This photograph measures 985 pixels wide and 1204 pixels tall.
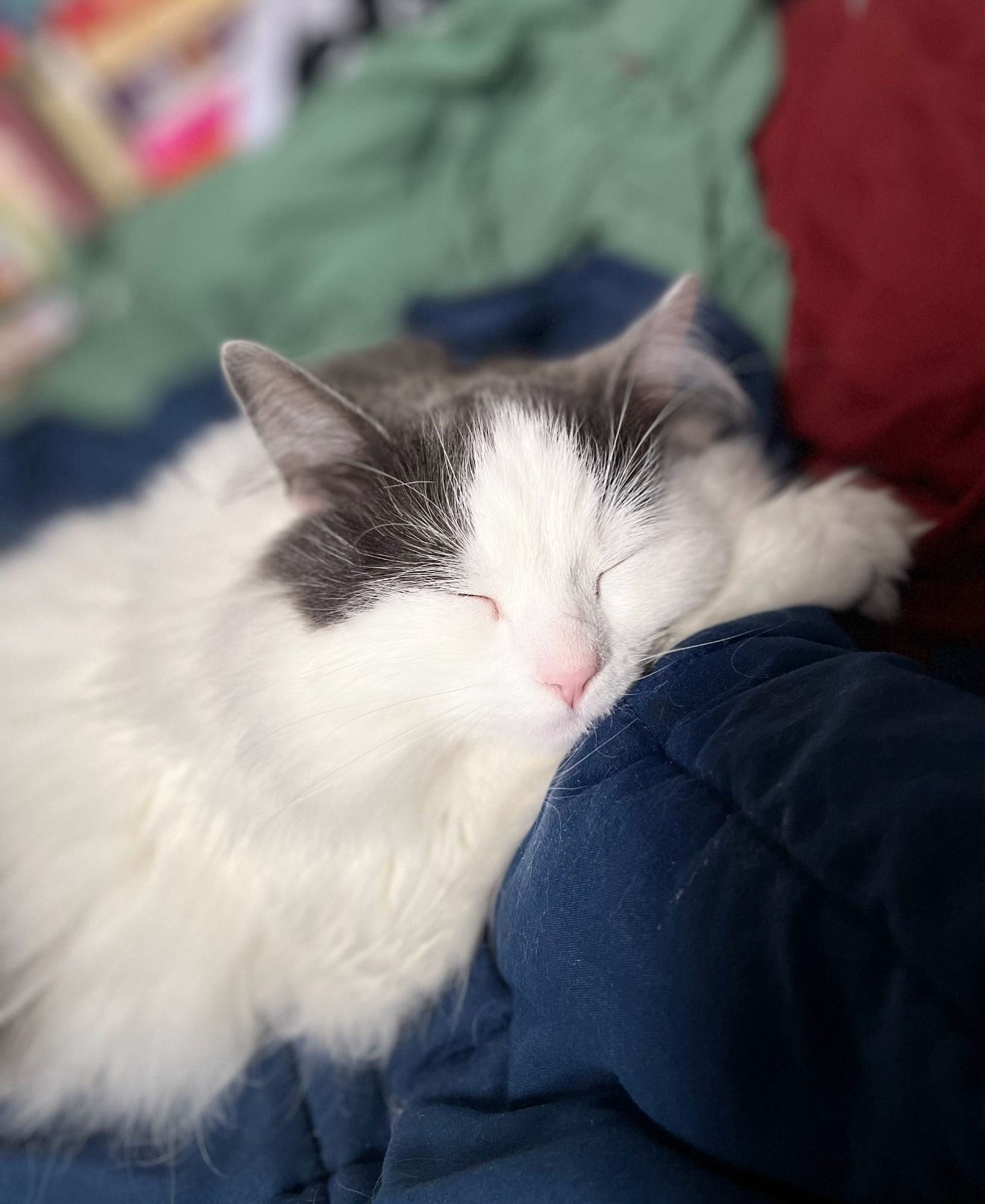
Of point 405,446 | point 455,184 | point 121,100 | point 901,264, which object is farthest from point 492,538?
point 121,100

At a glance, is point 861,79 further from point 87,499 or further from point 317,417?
point 87,499

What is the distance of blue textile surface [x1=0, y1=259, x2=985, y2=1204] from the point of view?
0.54 metres

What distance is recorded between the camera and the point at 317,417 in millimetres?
797

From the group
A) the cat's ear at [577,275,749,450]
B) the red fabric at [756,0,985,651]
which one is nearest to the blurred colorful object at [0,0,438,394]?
the red fabric at [756,0,985,651]

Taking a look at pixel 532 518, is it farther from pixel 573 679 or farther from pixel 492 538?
pixel 573 679

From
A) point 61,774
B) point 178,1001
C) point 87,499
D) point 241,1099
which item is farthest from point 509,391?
point 87,499

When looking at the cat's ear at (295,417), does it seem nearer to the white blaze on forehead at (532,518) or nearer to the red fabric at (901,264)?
the white blaze on forehead at (532,518)

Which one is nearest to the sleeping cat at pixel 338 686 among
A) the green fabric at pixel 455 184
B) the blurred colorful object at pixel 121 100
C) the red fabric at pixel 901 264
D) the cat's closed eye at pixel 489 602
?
the cat's closed eye at pixel 489 602

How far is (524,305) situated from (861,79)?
0.65 metres

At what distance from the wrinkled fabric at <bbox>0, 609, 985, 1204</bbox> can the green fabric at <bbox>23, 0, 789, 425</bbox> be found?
1.02 meters

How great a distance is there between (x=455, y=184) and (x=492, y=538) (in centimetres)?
127

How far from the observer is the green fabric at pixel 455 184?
1508 millimetres

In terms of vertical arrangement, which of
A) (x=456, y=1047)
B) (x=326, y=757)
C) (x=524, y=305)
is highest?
(x=524, y=305)

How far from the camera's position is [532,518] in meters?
0.77
